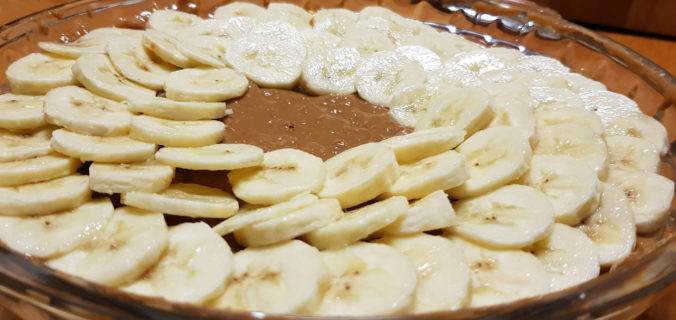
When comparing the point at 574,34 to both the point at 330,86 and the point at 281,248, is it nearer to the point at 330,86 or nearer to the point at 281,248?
the point at 330,86

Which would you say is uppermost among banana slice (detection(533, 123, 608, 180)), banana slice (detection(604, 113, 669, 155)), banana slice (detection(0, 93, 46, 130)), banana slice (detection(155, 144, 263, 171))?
banana slice (detection(155, 144, 263, 171))

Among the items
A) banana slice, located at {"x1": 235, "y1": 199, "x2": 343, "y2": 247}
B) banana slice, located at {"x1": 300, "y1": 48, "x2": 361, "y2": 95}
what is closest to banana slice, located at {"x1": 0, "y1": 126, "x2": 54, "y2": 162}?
banana slice, located at {"x1": 235, "y1": 199, "x2": 343, "y2": 247}

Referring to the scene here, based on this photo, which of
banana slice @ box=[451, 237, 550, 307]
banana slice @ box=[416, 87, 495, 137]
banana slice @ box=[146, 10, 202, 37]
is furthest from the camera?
banana slice @ box=[146, 10, 202, 37]

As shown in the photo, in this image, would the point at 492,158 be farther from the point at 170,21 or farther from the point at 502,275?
the point at 170,21

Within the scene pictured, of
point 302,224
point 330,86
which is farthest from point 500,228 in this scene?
point 330,86

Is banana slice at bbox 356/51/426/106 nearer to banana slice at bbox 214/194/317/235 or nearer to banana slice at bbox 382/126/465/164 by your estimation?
banana slice at bbox 382/126/465/164

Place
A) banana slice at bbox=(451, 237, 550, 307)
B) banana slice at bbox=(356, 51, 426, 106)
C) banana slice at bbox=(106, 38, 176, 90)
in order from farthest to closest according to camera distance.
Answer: banana slice at bbox=(356, 51, 426, 106), banana slice at bbox=(106, 38, 176, 90), banana slice at bbox=(451, 237, 550, 307)
